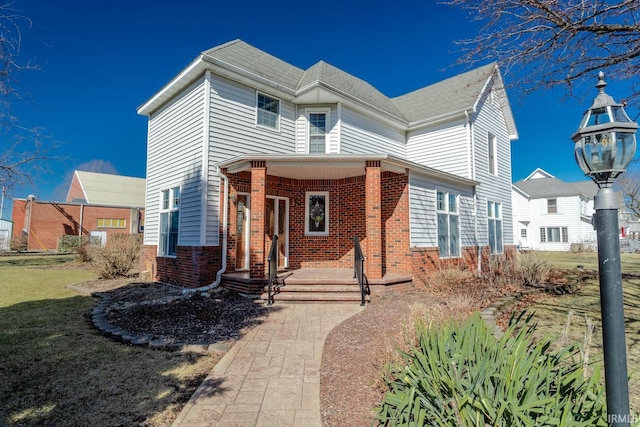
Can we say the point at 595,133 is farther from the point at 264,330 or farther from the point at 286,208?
the point at 286,208

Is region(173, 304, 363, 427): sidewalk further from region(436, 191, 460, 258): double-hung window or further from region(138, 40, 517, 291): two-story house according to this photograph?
region(436, 191, 460, 258): double-hung window

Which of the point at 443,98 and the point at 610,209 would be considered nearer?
the point at 610,209

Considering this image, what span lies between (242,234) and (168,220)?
2.95 metres

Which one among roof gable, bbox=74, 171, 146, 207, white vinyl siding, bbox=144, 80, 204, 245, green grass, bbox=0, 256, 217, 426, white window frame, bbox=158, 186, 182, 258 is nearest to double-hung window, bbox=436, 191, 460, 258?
white vinyl siding, bbox=144, 80, 204, 245

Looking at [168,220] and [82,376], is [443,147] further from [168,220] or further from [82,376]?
[82,376]

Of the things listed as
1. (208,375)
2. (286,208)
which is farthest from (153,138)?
(208,375)

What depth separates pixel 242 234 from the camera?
9727 mm

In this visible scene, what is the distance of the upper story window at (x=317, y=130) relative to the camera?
38.2 ft

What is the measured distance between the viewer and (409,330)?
3.94 m

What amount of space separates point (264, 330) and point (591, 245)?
3242 cm

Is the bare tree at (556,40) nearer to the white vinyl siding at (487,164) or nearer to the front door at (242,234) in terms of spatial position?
the front door at (242,234)

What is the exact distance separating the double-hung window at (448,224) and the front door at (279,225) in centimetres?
505

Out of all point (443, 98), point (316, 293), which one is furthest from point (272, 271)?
point (443, 98)

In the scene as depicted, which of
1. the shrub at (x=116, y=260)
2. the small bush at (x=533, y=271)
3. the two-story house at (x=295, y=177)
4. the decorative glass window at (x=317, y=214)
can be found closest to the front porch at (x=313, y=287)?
the two-story house at (x=295, y=177)
